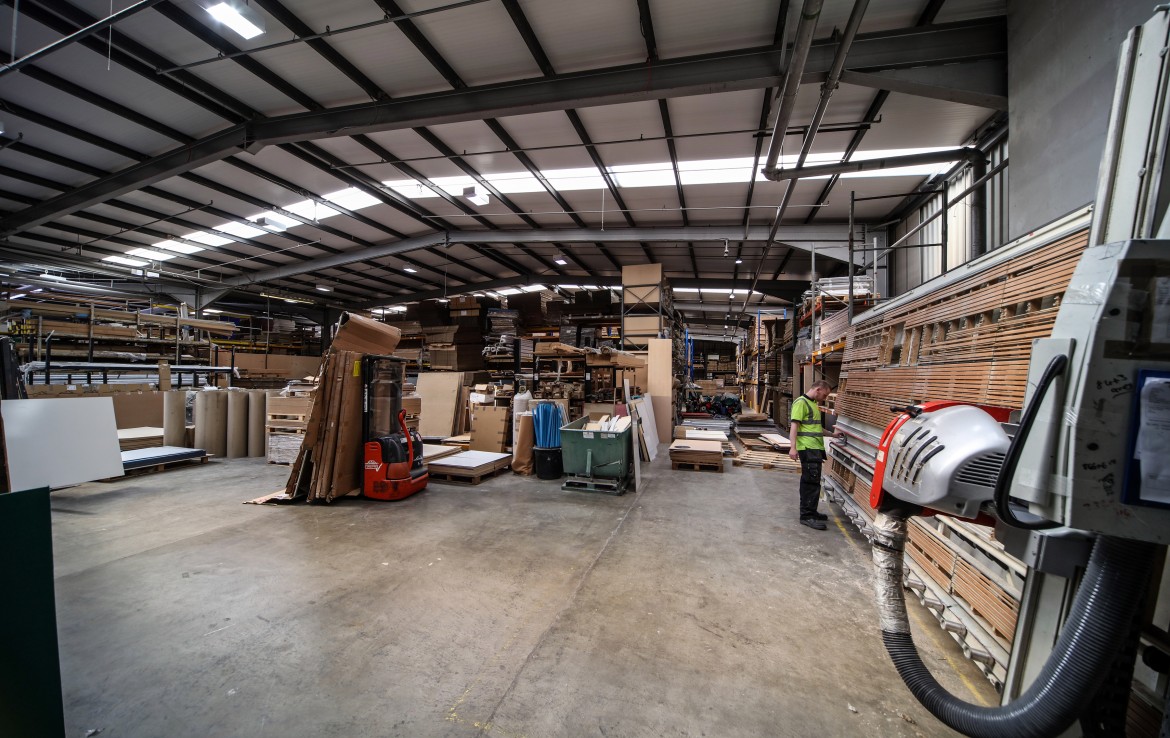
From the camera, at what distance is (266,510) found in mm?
5160

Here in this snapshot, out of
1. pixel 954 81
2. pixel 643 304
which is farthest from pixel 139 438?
pixel 954 81

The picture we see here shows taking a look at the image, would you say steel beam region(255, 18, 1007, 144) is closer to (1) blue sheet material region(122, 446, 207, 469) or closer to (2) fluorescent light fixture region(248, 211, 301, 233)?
(2) fluorescent light fixture region(248, 211, 301, 233)

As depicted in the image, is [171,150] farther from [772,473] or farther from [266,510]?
[772,473]

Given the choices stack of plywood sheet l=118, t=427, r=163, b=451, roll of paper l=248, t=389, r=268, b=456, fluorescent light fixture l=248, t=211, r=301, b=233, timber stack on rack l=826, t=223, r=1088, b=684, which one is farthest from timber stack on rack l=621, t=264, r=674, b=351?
stack of plywood sheet l=118, t=427, r=163, b=451

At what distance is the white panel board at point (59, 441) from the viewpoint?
4.71m

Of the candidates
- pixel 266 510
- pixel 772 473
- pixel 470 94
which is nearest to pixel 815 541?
pixel 772 473

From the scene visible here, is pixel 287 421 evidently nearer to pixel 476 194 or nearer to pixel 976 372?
pixel 476 194

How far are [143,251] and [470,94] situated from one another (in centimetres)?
1276

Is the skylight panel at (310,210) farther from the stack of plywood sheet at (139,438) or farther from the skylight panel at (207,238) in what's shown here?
the stack of plywood sheet at (139,438)

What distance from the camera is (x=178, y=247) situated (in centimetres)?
1222

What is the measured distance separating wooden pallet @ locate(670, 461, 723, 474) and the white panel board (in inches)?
320

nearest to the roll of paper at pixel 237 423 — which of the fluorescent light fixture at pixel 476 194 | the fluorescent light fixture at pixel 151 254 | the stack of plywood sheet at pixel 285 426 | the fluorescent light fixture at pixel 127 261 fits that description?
the stack of plywood sheet at pixel 285 426

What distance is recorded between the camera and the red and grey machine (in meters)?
5.56

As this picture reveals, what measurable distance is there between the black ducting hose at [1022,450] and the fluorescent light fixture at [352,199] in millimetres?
10568
